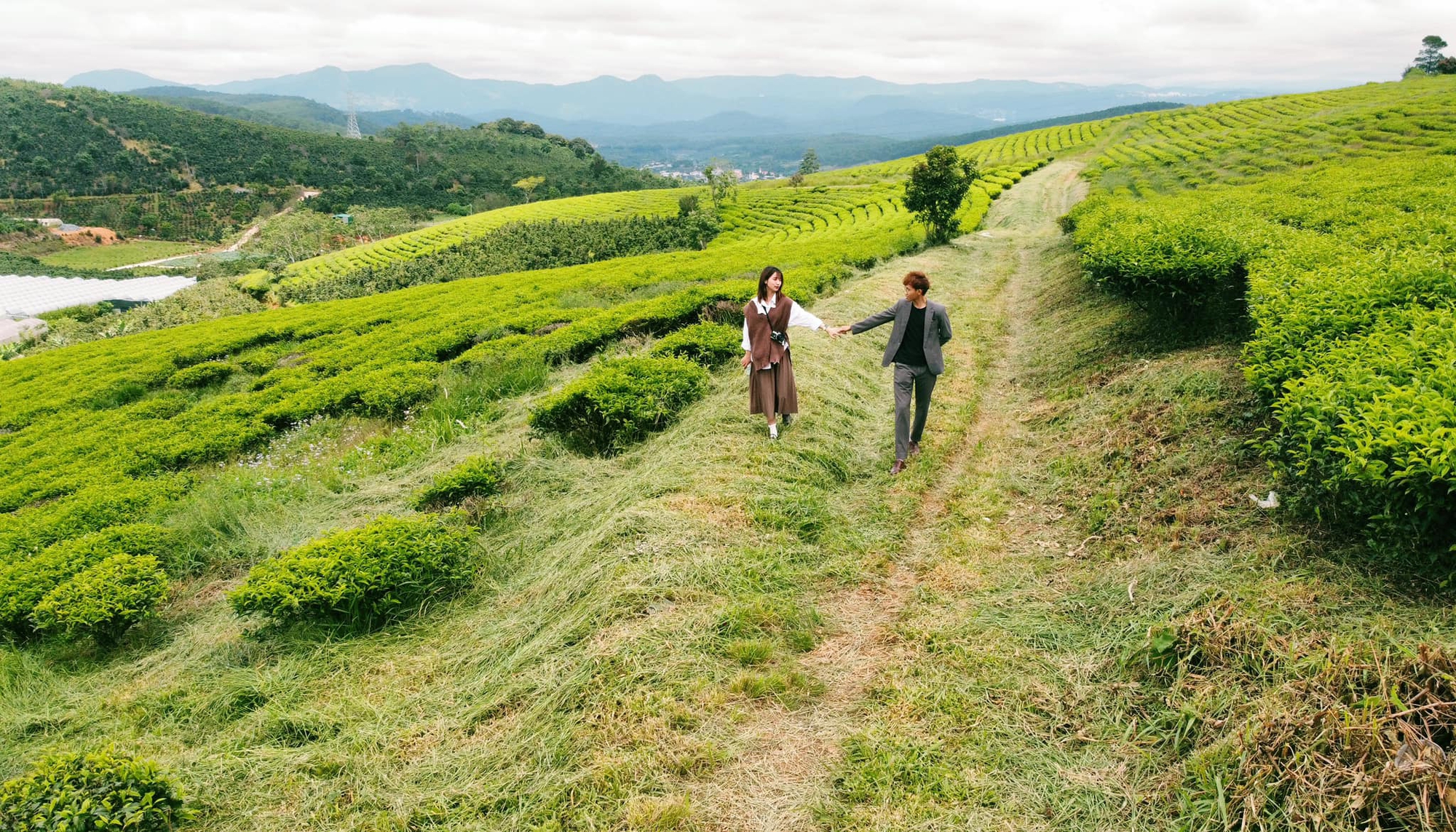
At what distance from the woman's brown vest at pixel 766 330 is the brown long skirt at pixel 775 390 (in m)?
0.11

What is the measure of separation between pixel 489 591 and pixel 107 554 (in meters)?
4.05

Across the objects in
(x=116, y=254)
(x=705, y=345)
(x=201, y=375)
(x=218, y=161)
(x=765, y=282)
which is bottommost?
(x=201, y=375)

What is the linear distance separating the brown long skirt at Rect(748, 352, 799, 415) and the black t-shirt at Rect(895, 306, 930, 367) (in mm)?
1267

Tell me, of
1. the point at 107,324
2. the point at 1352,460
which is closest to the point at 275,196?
the point at 107,324

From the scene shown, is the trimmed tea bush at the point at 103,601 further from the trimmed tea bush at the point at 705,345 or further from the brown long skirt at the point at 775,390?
the trimmed tea bush at the point at 705,345

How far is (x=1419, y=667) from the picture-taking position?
9.78 ft

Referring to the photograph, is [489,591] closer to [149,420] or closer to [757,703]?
[757,703]

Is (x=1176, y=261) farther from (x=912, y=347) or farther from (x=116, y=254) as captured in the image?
(x=116, y=254)

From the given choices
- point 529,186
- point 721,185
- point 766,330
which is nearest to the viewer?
point 766,330

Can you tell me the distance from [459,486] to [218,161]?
146102 millimetres

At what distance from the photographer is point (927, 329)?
702cm

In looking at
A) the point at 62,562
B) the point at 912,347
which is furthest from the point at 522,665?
the point at 62,562

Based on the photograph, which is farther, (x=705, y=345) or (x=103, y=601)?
(x=705, y=345)

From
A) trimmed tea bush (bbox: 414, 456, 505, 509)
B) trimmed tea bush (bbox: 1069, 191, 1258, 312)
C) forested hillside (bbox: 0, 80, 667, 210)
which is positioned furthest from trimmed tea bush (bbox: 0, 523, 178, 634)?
forested hillside (bbox: 0, 80, 667, 210)
